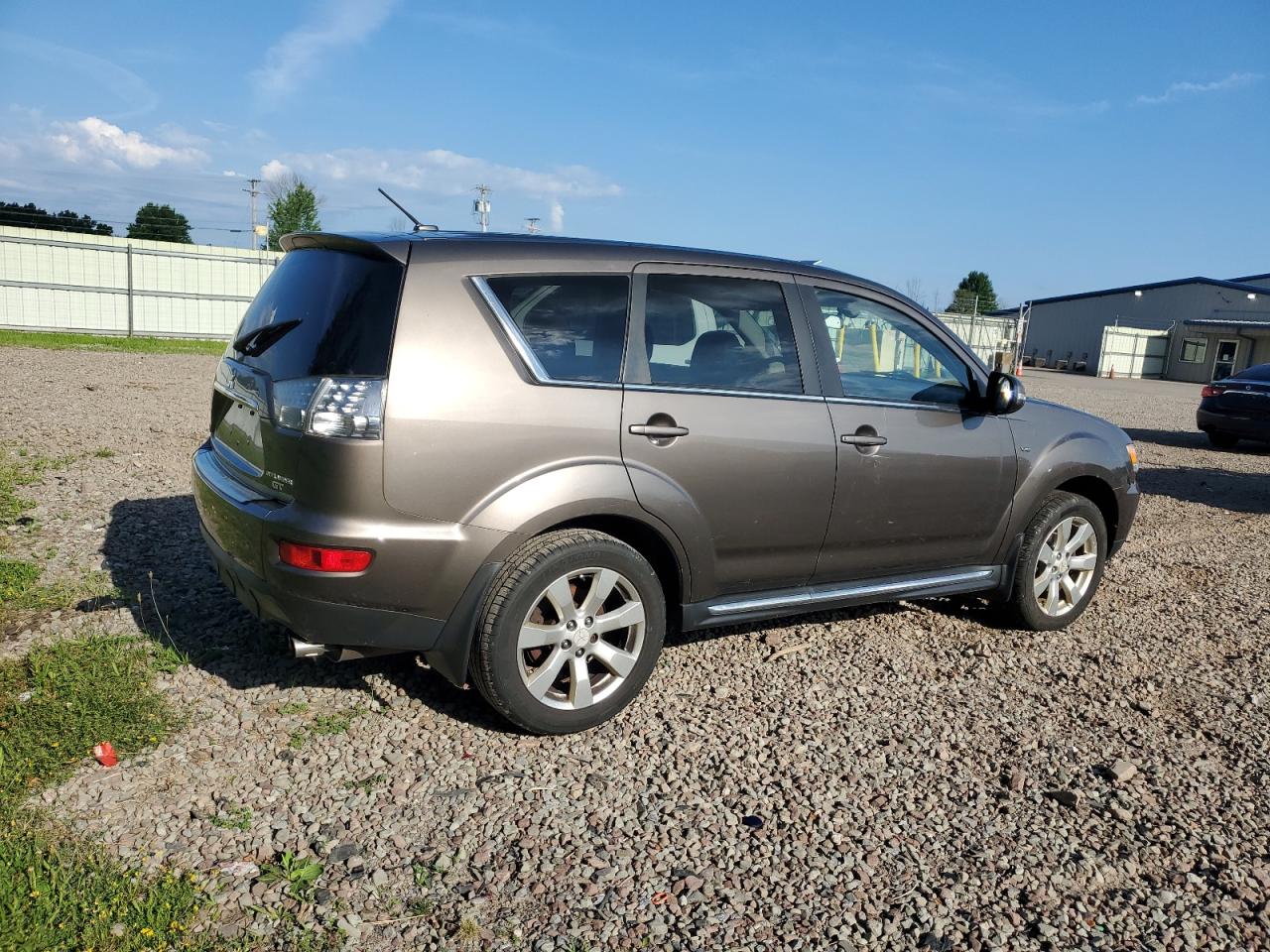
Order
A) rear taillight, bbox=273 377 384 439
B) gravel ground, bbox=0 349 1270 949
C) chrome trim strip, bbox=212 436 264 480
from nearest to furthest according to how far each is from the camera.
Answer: gravel ground, bbox=0 349 1270 949, rear taillight, bbox=273 377 384 439, chrome trim strip, bbox=212 436 264 480

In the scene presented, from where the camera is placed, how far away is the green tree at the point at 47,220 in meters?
30.7

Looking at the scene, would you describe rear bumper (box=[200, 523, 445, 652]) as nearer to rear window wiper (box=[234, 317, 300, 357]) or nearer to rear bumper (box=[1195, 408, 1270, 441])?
rear window wiper (box=[234, 317, 300, 357])

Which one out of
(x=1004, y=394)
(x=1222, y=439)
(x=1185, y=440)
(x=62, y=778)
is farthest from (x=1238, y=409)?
(x=62, y=778)

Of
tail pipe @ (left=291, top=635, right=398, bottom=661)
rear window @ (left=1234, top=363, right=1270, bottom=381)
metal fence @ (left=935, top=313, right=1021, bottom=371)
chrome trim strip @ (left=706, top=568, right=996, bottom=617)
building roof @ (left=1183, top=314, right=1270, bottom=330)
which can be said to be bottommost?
tail pipe @ (left=291, top=635, right=398, bottom=661)

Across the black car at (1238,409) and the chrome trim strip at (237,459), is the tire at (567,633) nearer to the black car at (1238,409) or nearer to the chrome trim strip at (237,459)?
the chrome trim strip at (237,459)

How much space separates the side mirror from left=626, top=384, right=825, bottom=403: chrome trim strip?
3.30ft

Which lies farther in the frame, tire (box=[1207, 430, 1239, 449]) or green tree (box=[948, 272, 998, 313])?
green tree (box=[948, 272, 998, 313])

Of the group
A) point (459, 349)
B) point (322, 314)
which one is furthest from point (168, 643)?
point (459, 349)

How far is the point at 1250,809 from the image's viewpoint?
11.5 feet

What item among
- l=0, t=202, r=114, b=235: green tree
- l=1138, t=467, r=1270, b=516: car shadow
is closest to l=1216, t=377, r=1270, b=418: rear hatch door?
l=1138, t=467, r=1270, b=516: car shadow

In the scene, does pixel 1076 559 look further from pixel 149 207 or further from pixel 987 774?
pixel 149 207

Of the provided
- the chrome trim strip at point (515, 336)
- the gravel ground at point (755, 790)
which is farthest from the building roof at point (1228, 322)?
the chrome trim strip at point (515, 336)

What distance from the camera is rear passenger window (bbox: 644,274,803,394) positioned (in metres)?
3.96

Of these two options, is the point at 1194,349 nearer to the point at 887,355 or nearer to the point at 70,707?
the point at 887,355
